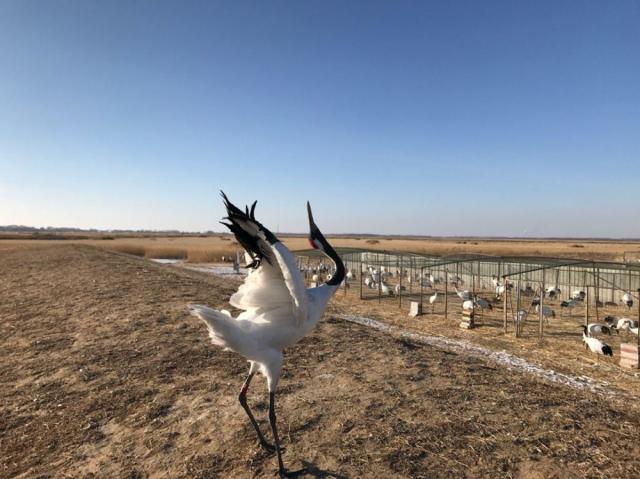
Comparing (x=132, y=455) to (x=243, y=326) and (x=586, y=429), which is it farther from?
(x=586, y=429)

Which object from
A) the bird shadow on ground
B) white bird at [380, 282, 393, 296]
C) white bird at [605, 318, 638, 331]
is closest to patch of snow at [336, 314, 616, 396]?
A: the bird shadow on ground

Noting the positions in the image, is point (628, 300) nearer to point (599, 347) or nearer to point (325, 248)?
point (599, 347)

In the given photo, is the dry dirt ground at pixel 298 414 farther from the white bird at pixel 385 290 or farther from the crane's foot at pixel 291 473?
the white bird at pixel 385 290

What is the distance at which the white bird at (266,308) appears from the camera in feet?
13.7

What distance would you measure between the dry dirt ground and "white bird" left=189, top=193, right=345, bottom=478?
3.01ft

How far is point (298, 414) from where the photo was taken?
5.85 meters

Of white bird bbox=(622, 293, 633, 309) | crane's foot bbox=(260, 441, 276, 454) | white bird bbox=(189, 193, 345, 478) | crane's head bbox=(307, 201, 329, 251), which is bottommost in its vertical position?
white bird bbox=(622, 293, 633, 309)

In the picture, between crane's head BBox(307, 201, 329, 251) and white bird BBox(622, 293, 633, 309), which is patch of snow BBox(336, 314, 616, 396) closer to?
crane's head BBox(307, 201, 329, 251)

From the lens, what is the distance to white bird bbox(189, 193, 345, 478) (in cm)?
417

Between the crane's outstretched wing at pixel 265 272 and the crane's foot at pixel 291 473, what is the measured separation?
1.67 meters

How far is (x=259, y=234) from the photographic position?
415 cm

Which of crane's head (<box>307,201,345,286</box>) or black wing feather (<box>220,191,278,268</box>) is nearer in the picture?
black wing feather (<box>220,191,278,268</box>)

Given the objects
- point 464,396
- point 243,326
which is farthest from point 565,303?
point 243,326

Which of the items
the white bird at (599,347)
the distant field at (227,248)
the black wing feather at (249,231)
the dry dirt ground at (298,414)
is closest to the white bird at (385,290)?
the white bird at (599,347)
